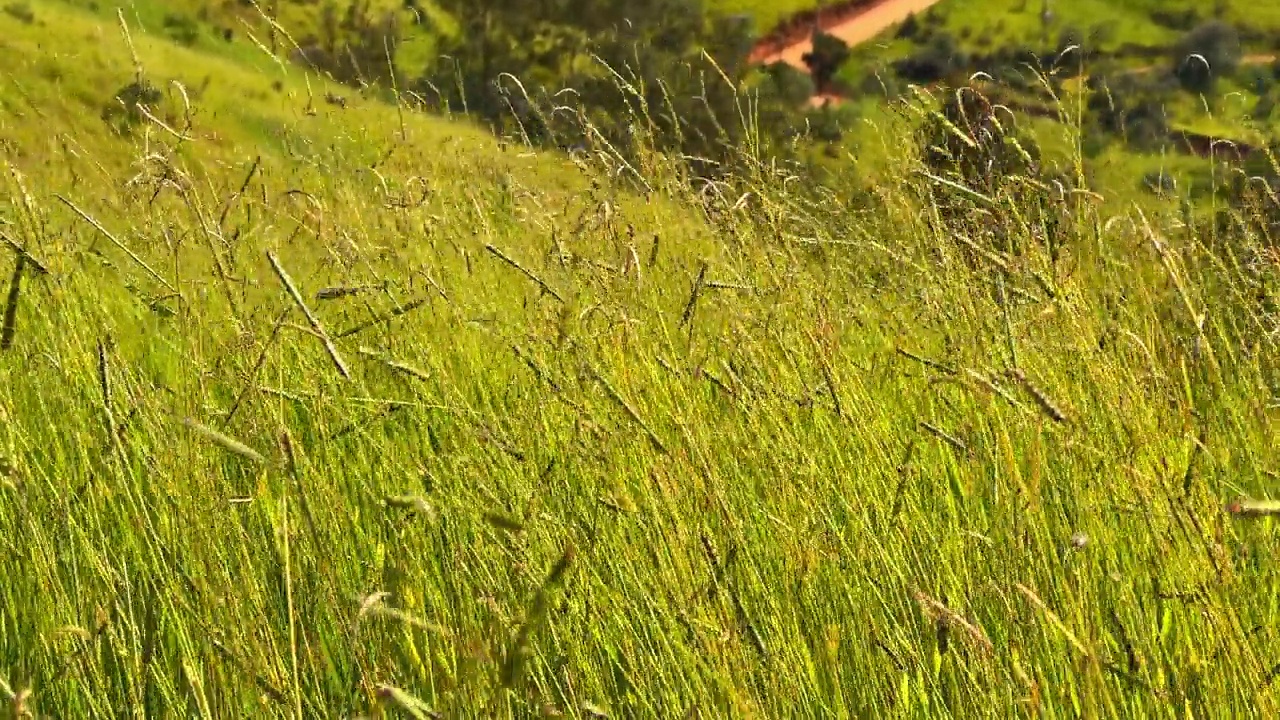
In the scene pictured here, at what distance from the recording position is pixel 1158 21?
63594 mm

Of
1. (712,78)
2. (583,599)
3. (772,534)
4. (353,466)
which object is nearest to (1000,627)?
(772,534)

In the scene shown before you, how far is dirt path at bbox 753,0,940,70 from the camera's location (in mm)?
62844

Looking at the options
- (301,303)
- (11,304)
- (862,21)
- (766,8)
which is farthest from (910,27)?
(301,303)

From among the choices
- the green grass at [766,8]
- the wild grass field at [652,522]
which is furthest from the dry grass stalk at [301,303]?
the green grass at [766,8]

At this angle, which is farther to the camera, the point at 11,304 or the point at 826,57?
the point at 826,57

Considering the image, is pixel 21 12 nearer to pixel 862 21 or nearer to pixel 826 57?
pixel 826 57

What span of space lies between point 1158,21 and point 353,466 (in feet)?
238

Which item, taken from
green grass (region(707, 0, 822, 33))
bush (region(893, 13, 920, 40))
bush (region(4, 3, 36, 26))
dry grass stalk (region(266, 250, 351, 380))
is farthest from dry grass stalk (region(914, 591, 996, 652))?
green grass (region(707, 0, 822, 33))

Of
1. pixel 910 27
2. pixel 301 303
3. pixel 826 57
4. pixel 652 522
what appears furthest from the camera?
pixel 910 27

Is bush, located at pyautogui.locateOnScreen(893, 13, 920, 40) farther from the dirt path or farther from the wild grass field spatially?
the wild grass field

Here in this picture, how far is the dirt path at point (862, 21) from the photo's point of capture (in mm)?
62844

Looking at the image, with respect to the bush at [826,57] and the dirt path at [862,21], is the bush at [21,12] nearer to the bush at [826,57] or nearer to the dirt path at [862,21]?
the bush at [826,57]

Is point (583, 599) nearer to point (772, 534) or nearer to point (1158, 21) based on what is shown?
point (772, 534)

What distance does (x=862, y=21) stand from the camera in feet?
225
